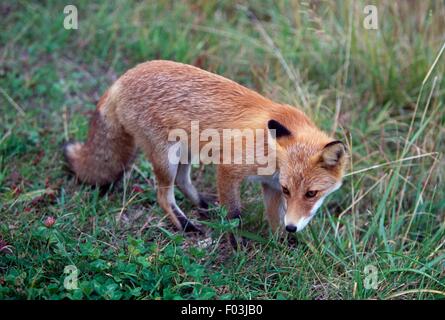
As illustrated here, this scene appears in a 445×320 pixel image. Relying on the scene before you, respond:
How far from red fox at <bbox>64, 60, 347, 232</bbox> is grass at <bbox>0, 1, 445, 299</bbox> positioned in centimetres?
22

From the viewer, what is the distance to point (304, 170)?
13.0 feet

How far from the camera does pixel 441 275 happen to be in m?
4.26

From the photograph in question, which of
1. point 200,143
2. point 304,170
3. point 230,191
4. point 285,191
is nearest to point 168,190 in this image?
point 200,143

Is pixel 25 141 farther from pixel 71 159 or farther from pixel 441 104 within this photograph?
pixel 441 104

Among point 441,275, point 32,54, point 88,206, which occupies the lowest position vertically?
point 441,275

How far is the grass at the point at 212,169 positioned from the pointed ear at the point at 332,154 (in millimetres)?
757

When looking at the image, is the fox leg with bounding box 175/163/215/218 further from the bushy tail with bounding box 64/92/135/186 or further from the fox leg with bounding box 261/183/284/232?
the fox leg with bounding box 261/183/284/232

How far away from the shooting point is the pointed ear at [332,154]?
150 inches

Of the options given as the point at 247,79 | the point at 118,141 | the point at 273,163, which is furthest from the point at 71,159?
the point at 247,79

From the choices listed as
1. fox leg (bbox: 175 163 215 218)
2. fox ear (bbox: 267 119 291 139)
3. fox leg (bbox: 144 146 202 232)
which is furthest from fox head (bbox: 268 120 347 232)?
fox leg (bbox: 175 163 215 218)

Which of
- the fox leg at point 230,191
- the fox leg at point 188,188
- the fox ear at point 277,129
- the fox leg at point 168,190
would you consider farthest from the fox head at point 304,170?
the fox leg at point 188,188

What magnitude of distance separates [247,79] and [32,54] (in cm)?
256

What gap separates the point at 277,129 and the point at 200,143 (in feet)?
2.46

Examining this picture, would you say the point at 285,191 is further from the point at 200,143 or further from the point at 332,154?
the point at 200,143
